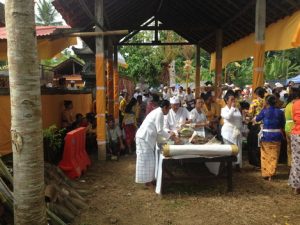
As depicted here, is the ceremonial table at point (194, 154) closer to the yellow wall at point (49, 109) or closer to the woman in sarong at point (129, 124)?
the yellow wall at point (49, 109)

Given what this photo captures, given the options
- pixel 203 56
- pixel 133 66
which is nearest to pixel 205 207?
pixel 133 66

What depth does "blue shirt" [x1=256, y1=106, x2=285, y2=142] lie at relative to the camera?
6.88 metres

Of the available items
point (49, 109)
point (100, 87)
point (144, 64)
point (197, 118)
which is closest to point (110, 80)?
point (100, 87)

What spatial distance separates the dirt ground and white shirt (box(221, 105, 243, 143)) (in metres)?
0.83

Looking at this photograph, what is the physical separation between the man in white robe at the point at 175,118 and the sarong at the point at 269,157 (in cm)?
166

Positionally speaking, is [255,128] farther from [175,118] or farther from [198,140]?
[198,140]

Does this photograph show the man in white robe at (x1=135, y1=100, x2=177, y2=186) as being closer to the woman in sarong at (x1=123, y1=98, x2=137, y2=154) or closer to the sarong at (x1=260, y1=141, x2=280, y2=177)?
the sarong at (x1=260, y1=141, x2=280, y2=177)

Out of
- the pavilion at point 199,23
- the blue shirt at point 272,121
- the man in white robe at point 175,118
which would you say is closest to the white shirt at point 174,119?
the man in white robe at point 175,118

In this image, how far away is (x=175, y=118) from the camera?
7.63 metres

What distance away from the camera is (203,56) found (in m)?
40.6

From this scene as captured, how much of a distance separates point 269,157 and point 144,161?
2.46 metres

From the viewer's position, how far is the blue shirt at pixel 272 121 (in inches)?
271

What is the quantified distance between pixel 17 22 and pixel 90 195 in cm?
375

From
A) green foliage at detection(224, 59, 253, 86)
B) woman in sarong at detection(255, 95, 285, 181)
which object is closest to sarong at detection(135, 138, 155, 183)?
woman in sarong at detection(255, 95, 285, 181)
